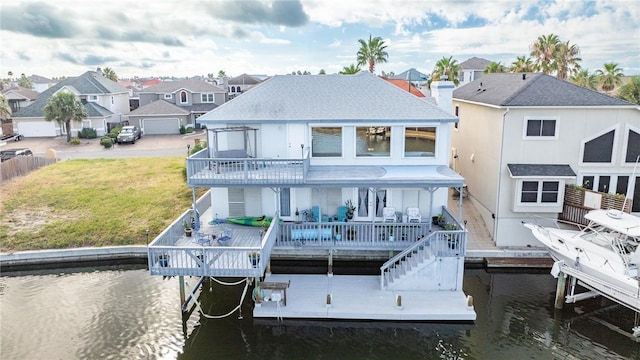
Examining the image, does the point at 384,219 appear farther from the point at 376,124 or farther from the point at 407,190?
the point at 376,124

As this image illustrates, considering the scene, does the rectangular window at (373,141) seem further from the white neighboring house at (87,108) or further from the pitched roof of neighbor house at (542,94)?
the white neighboring house at (87,108)

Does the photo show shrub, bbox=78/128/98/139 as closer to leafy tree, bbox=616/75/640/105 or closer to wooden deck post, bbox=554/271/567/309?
wooden deck post, bbox=554/271/567/309

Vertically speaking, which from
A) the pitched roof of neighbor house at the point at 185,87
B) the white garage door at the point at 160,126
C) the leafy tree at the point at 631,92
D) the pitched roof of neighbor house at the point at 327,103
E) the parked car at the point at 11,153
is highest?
the pitched roof of neighbor house at the point at 185,87

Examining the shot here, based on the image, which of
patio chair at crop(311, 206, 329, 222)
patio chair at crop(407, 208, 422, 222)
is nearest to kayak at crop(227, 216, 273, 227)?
patio chair at crop(311, 206, 329, 222)

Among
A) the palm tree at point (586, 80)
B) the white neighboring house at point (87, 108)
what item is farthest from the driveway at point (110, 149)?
the palm tree at point (586, 80)

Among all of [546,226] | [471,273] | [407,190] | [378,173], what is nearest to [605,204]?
[546,226]

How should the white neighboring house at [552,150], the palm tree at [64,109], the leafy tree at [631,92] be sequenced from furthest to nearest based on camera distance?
the palm tree at [64,109], the leafy tree at [631,92], the white neighboring house at [552,150]

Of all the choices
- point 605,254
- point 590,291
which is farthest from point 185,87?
point 605,254
